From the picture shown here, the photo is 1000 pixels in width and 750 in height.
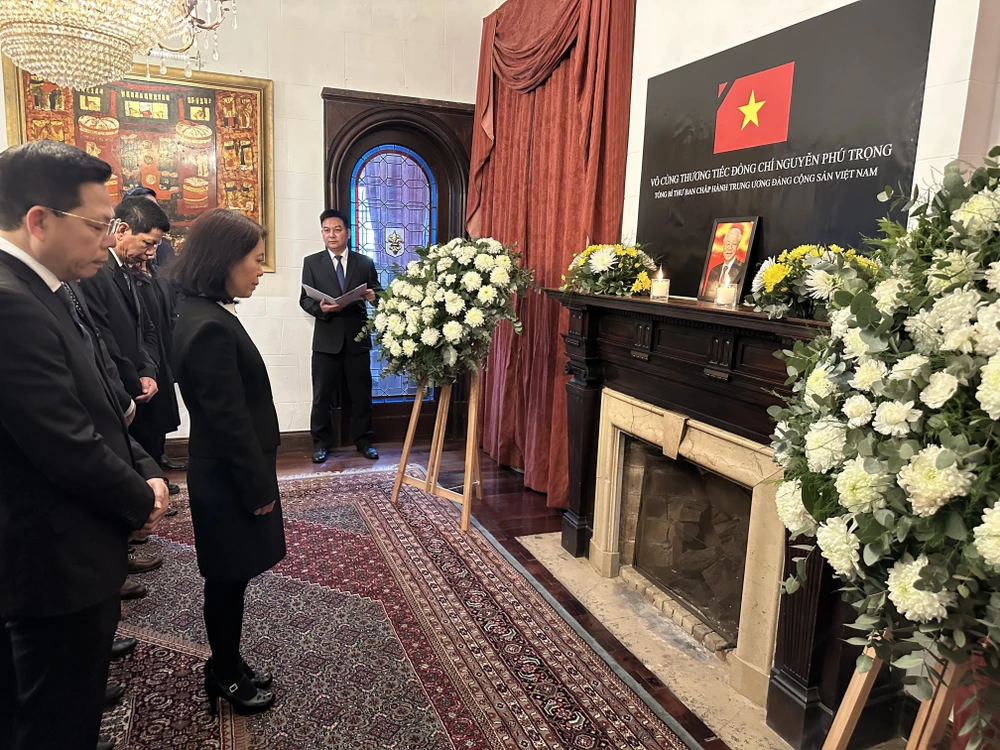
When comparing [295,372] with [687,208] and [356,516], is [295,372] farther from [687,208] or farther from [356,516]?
[687,208]

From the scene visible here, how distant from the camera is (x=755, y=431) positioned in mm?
2420

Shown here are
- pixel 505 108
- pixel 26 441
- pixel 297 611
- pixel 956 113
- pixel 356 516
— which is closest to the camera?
pixel 26 441

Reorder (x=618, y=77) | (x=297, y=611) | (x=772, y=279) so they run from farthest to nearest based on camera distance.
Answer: (x=618, y=77), (x=297, y=611), (x=772, y=279)

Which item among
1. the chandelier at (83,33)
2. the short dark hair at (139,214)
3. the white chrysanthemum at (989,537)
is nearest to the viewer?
the white chrysanthemum at (989,537)

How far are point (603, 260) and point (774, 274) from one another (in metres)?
1.11

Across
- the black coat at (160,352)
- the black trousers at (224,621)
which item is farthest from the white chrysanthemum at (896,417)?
the black coat at (160,352)

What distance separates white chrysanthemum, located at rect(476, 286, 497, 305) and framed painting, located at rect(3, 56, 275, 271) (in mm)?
2265

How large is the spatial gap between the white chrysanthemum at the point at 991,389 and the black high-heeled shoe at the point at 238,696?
221 cm

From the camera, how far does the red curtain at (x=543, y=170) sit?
372cm

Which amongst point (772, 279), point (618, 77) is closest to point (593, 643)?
point (772, 279)

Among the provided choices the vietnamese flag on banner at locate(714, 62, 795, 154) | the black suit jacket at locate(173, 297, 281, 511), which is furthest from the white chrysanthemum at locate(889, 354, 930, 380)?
the vietnamese flag on banner at locate(714, 62, 795, 154)

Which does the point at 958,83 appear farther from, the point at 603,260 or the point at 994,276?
the point at 603,260

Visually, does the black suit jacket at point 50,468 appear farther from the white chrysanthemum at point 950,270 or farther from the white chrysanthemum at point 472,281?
the white chrysanthemum at point 472,281

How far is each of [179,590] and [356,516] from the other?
1087 mm
